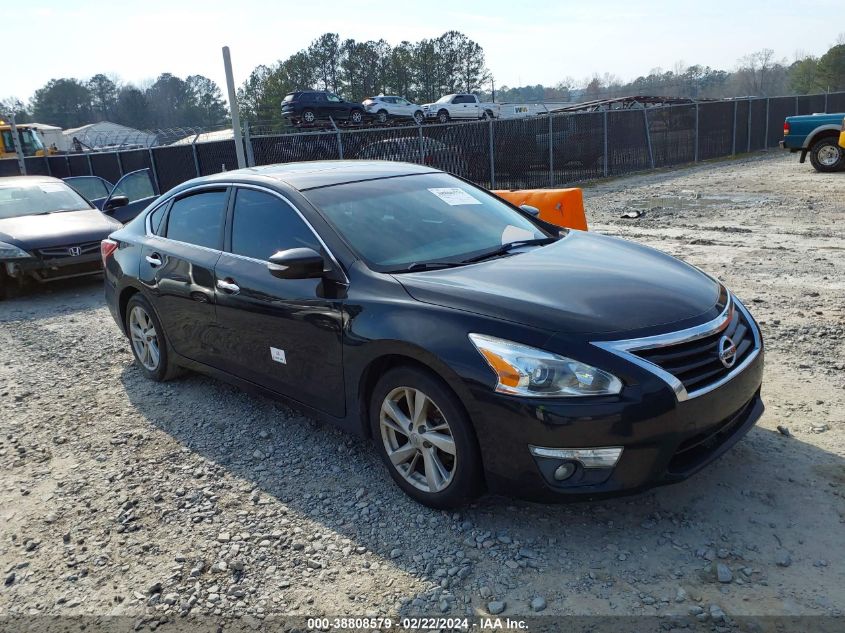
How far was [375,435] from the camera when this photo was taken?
3.55 m

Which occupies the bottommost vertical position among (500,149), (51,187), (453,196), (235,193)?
(500,149)

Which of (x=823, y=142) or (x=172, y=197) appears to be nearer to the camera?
(x=172, y=197)

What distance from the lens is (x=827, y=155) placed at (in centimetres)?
1759

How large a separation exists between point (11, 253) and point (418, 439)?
296 inches

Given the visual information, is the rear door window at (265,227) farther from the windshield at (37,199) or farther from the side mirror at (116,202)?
the windshield at (37,199)

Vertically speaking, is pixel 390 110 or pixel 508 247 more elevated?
pixel 390 110

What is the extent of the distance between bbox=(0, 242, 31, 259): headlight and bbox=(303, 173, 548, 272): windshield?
6258 mm

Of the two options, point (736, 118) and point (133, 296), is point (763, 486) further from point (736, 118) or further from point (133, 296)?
point (736, 118)

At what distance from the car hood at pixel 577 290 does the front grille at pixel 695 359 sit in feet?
0.38

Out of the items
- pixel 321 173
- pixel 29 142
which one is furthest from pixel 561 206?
pixel 29 142

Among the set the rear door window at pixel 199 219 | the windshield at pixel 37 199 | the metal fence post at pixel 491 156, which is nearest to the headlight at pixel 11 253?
the windshield at pixel 37 199

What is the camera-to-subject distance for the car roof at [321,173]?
14.0 feet

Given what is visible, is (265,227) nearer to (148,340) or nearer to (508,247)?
(508,247)

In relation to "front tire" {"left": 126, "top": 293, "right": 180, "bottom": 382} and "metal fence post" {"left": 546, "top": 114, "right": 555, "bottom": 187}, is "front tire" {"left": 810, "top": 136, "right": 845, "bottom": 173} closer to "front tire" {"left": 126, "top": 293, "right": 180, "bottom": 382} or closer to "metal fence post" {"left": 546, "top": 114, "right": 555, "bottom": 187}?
"metal fence post" {"left": 546, "top": 114, "right": 555, "bottom": 187}
